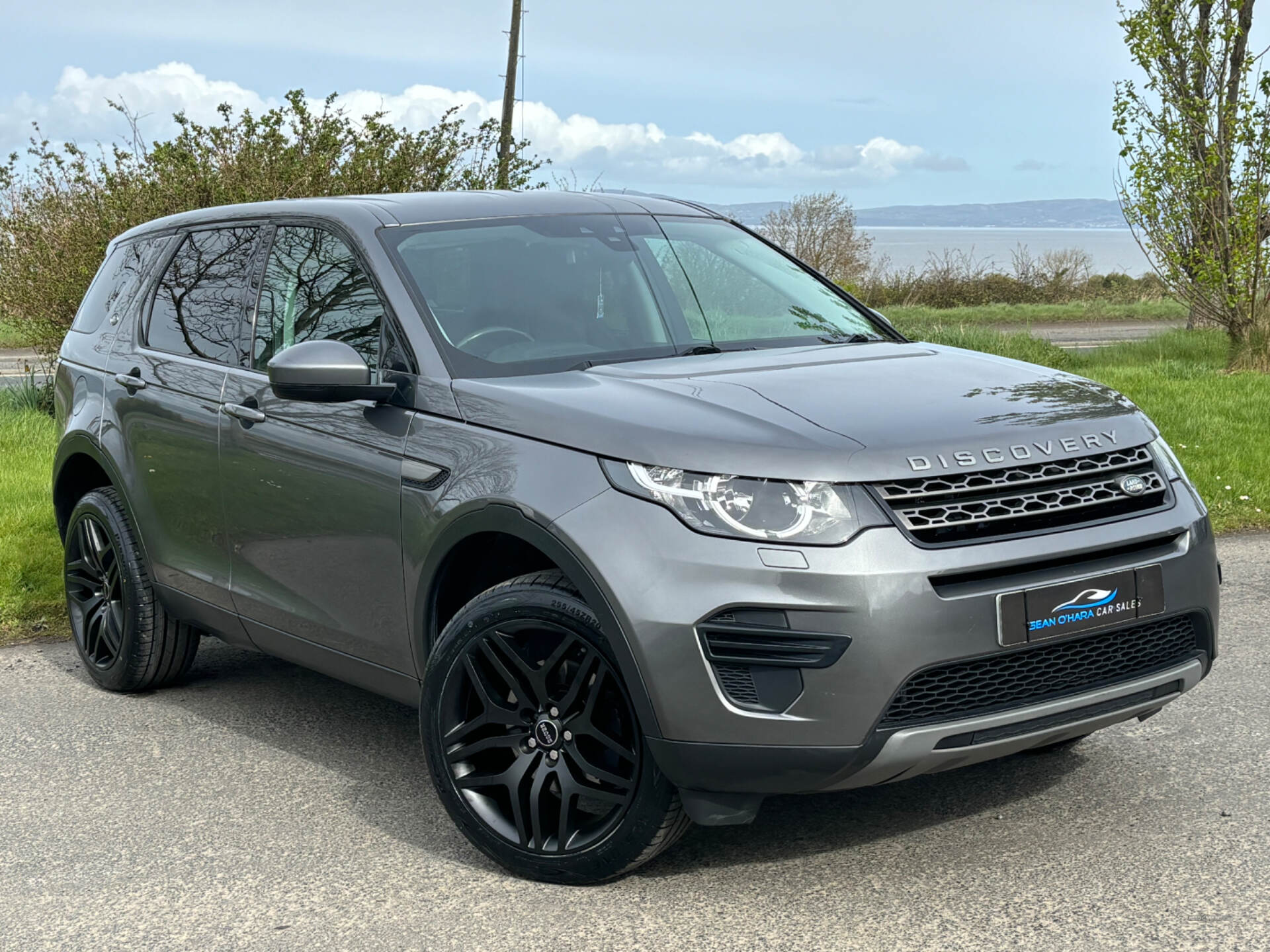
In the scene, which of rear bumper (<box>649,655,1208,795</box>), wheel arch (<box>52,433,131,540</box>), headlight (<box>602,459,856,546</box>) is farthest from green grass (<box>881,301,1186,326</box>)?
headlight (<box>602,459,856,546</box>)

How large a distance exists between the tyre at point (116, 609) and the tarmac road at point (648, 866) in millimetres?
393

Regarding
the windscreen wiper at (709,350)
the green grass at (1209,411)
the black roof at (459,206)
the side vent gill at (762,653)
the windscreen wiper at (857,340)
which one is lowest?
the green grass at (1209,411)

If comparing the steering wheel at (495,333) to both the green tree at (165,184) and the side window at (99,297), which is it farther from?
the green tree at (165,184)

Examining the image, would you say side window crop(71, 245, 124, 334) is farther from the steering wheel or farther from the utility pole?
the utility pole

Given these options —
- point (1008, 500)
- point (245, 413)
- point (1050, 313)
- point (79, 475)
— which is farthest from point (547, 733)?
point (1050, 313)

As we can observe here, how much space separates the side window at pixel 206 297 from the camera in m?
5.16

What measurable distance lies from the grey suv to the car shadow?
13.8 inches

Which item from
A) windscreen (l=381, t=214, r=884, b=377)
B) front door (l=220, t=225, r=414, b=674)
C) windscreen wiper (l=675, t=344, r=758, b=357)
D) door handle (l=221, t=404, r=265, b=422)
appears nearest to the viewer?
front door (l=220, t=225, r=414, b=674)

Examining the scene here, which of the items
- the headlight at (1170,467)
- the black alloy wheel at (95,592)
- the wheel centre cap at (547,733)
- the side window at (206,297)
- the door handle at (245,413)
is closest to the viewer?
the wheel centre cap at (547,733)

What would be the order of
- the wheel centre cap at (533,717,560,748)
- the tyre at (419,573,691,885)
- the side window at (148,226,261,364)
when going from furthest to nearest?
the side window at (148,226,261,364) < the wheel centre cap at (533,717,560,748) < the tyre at (419,573,691,885)

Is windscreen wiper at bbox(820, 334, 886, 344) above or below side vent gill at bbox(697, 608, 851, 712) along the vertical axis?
above

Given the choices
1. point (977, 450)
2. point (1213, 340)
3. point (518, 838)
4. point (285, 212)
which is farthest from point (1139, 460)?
point (1213, 340)

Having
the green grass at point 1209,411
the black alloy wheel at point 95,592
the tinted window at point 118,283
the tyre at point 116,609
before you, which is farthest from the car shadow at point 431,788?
the green grass at point 1209,411

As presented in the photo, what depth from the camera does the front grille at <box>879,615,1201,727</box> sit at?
11.2ft
